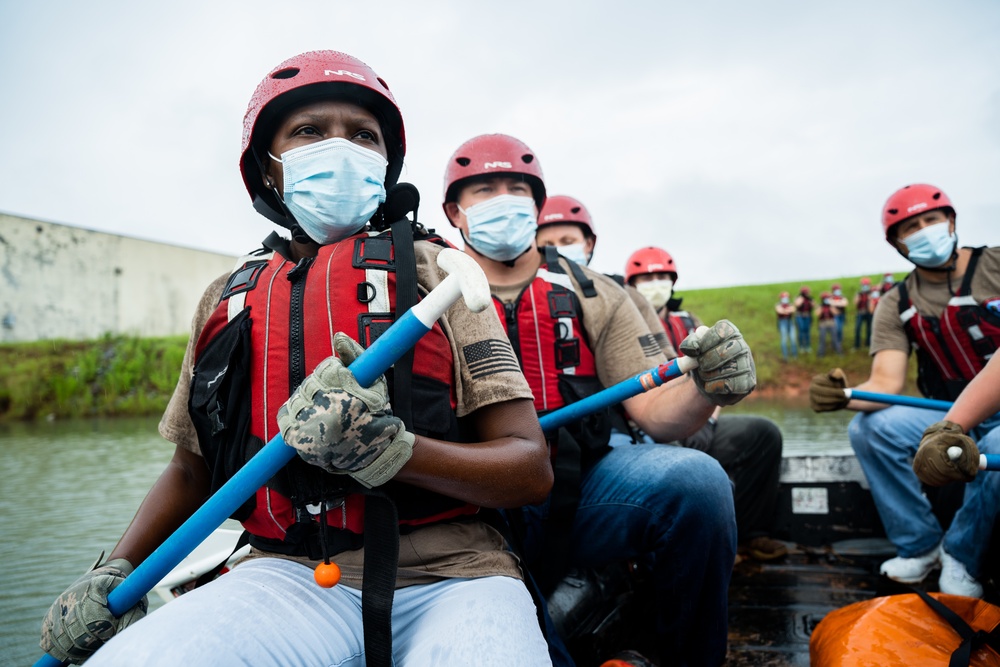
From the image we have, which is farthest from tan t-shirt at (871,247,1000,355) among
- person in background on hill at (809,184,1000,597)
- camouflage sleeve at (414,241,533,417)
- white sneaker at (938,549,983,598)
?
camouflage sleeve at (414,241,533,417)

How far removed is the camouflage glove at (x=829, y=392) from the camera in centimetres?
387

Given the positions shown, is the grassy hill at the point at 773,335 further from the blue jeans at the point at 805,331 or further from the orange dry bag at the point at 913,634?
the orange dry bag at the point at 913,634

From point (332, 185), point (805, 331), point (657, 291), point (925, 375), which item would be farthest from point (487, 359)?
point (805, 331)

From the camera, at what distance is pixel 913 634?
2.15 m

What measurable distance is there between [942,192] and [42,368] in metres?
23.9

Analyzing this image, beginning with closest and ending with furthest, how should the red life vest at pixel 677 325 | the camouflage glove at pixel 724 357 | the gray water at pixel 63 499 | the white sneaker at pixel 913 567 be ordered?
the camouflage glove at pixel 724 357 < the white sneaker at pixel 913 567 < the gray water at pixel 63 499 < the red life vest at pixel 677 325

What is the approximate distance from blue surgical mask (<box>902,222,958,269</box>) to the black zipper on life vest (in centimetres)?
423

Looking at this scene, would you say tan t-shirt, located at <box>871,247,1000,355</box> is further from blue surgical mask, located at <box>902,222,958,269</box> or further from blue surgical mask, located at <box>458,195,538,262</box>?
blue surgical mask, located at <box>458,195,538,262</box>

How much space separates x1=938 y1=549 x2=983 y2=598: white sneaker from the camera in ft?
10.4

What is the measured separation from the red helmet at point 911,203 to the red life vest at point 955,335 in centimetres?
45

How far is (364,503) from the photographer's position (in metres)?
1.60

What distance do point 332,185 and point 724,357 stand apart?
1.38 m

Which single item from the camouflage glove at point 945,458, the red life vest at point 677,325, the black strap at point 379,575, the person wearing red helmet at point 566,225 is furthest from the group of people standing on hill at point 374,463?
the red life vest at point 677,325

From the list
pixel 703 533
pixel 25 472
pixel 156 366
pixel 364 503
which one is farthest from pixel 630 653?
pixel 156 366
